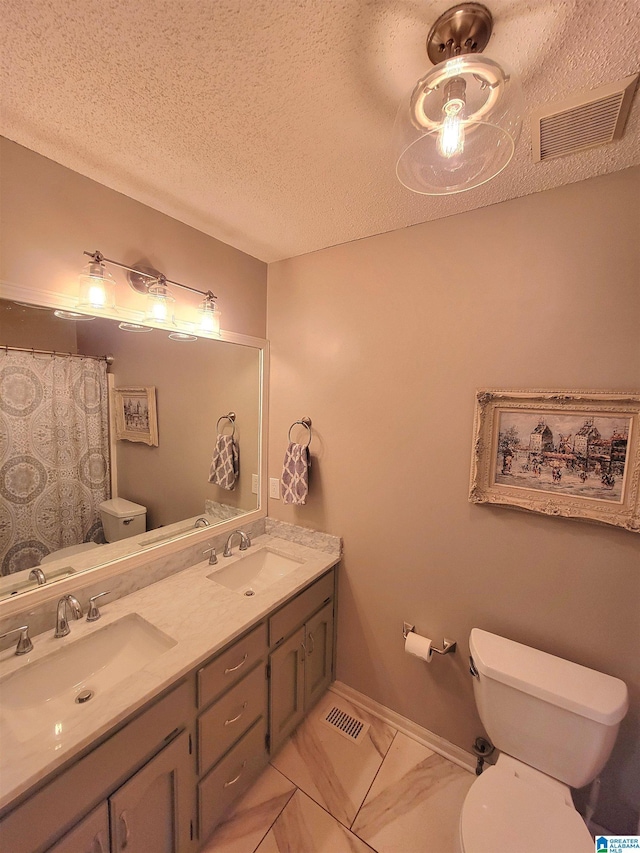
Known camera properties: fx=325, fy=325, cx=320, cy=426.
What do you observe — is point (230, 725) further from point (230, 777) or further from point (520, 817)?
point (520, 817)

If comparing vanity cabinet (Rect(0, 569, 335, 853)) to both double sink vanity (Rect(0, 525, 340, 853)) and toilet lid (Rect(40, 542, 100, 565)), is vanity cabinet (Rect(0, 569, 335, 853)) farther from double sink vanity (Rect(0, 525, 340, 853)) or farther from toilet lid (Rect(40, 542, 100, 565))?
toilet lid (Rect(40, 542, 100, 565))

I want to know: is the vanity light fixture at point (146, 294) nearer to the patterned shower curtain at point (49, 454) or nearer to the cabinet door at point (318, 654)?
the patterned shower curtain at point (49, 454)

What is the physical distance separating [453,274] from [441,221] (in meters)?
0.25

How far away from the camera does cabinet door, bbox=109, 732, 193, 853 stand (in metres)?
0.90

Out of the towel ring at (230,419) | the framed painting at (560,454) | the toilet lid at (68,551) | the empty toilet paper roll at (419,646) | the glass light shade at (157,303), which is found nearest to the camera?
the framed painting at (560,454)

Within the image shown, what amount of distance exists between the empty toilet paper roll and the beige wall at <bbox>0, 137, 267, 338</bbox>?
1.90 meters

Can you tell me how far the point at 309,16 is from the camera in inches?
27.7

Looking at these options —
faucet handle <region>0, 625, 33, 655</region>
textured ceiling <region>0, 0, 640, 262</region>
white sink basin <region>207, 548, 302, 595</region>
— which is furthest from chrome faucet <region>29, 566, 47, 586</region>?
textured ceiling <region>0, 0, 640, 262</region>

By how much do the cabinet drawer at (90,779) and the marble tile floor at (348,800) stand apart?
68cm

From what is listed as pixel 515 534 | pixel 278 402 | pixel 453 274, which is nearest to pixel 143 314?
pixel 278 402

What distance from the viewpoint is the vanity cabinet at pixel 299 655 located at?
4.75 ft

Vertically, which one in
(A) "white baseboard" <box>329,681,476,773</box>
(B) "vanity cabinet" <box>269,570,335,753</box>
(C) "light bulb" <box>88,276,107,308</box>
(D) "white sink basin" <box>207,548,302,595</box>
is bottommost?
(A) "white baseboard" <box>329,681,476,773</box>

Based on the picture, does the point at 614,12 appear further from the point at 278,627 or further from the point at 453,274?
the point at 278,627

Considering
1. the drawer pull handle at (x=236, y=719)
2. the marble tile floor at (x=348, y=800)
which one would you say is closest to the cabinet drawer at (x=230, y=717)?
the drawer pull handle at (x=236, y=719)
